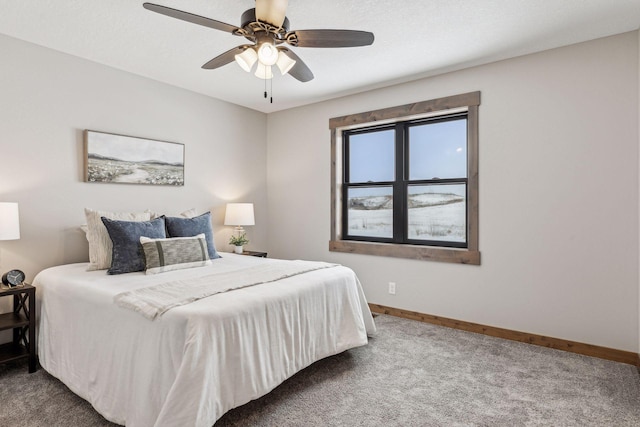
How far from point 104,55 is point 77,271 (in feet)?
6.03

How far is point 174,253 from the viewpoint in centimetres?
284

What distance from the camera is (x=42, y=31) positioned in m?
2.73

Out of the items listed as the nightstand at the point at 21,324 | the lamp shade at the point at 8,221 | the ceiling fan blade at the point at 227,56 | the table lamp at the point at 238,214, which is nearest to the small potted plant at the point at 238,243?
the table lamp at the point at 238,214

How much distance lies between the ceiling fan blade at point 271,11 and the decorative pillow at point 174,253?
1766 millimetres

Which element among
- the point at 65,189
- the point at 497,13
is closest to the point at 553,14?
the point at 497,13

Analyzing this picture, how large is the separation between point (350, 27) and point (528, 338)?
2916mm

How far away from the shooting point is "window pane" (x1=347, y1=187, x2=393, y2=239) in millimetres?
4137

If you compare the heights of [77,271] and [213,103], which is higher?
[213,103]

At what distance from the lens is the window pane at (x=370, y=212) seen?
414cm

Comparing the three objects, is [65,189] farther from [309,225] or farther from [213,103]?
[309,225]

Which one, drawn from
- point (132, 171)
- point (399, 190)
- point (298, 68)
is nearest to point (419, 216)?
point (399, 190)

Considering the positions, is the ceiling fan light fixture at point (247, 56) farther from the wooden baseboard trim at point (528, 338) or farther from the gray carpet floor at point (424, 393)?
the wooden baseboard trim at point (528, 338)

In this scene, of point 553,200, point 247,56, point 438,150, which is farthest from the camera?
point 438,150

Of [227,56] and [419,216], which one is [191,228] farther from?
[419,216]
